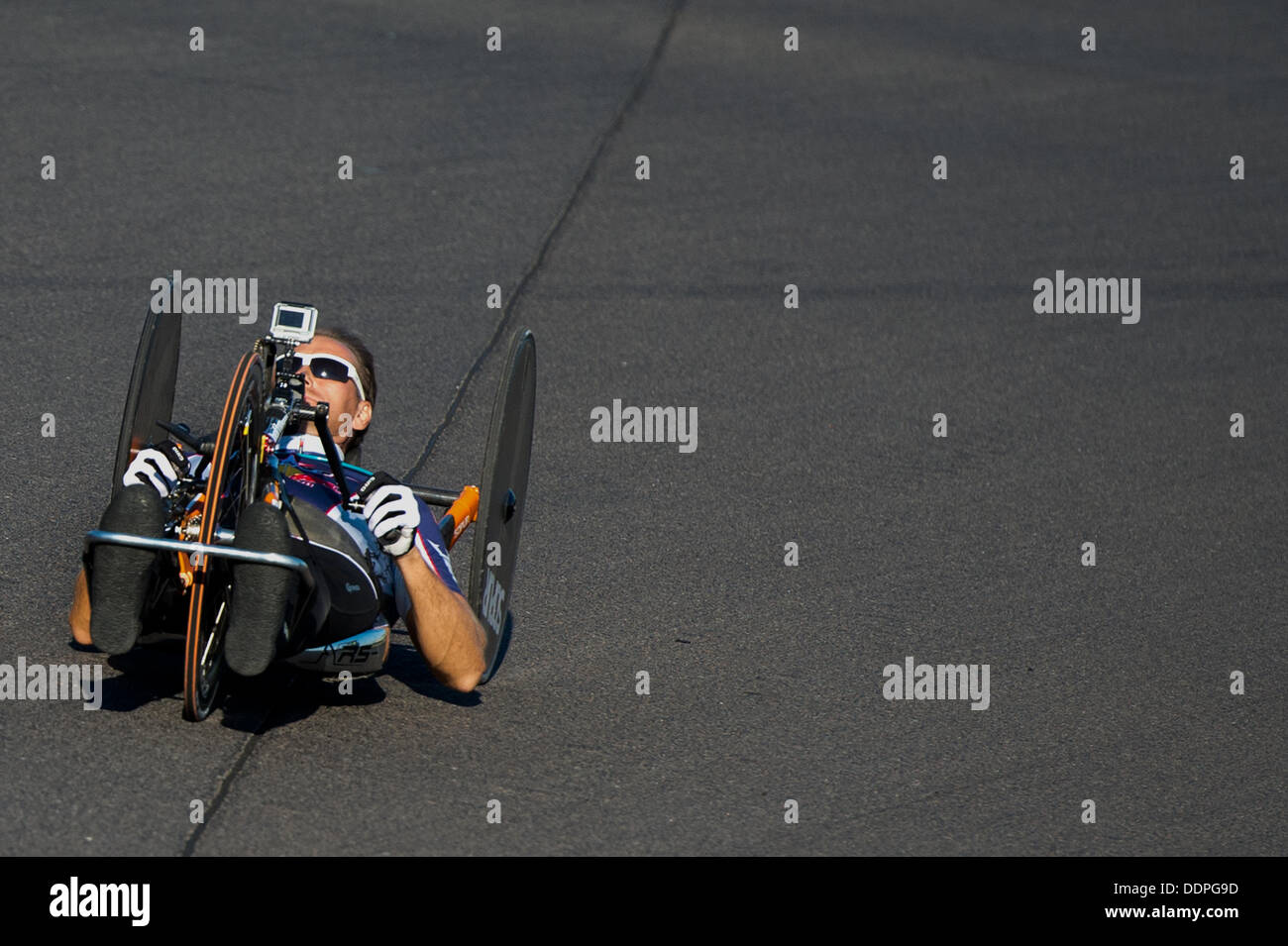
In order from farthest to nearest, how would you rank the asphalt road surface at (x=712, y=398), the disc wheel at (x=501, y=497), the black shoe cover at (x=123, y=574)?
the disc wheel at (x=501, y=497) < the asphalt road surface at (x=712, y=398) < the black shoe cover at (x=123, y=574)

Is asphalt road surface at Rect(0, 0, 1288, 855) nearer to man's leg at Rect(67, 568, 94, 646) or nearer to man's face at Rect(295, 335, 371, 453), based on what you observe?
man's leg at Rect(67, 568, 94, 646)

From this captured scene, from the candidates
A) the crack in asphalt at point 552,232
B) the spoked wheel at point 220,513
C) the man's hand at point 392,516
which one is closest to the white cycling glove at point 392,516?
the man's hand at point 392,516

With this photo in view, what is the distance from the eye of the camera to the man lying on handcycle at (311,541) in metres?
3.58

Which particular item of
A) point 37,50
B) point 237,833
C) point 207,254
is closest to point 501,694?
point 237,833

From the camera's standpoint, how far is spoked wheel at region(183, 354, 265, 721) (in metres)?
3.62

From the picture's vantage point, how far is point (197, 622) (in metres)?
3.69

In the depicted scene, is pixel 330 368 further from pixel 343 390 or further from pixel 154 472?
pixel 154 472

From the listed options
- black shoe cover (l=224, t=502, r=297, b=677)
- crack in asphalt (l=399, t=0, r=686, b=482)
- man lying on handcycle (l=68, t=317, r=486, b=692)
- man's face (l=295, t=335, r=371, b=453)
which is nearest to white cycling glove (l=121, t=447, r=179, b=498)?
man lying on handcycle (l=68, t=317, r=486, b=692)

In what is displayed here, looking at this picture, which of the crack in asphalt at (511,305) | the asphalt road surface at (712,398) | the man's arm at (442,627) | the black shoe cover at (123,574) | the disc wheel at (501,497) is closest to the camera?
the black shoe cover at (123,574)

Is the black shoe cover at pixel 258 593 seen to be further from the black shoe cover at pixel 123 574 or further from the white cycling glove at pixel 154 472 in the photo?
the white cycling glove at pixel 154 472

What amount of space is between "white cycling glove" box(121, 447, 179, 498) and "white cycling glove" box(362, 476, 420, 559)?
1.63 ft

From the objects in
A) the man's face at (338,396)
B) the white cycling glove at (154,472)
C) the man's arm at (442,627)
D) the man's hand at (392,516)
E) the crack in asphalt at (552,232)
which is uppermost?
the crack in asphalt at (552,232)

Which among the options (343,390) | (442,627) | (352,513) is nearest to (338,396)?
(343,390)

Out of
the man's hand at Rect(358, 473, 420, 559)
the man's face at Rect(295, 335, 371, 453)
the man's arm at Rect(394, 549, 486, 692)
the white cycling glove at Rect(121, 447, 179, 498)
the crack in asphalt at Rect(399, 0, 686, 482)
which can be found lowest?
the man's arm at Rect(394, 549, 486, 692)
